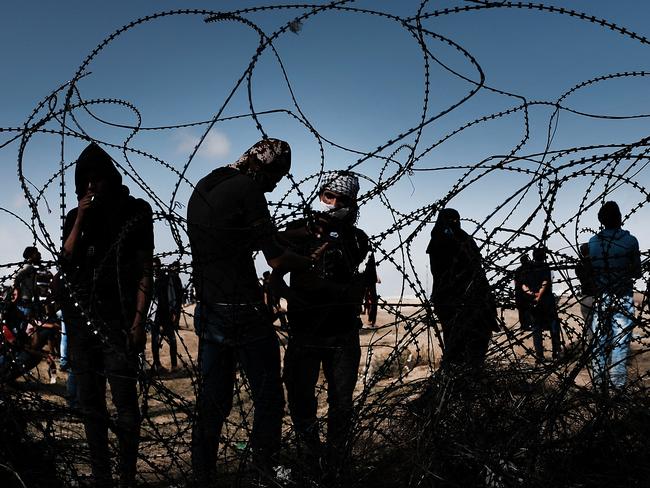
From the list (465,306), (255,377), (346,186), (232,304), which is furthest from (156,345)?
(346,186)

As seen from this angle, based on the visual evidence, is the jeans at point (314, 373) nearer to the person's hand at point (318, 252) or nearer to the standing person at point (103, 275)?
the person's hand at point (318, 252)

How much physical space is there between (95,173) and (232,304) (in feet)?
3.72

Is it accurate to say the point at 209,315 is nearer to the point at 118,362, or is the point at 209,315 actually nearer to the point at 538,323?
the point at 118,362

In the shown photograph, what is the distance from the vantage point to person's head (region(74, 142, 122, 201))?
289cm

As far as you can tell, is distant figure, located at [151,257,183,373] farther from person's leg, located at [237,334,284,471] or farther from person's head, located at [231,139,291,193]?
person's head, located at [231,139,291,193]

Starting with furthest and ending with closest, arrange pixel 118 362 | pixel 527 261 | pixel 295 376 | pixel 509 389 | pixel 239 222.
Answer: pixel 295 376 < pixel 118 362 < pixel 239 222 < pixel 509 389 < pixel 527 261

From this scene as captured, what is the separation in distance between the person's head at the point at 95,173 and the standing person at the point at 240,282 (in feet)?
1.43

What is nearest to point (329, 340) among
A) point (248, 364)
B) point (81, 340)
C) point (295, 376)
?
point (295, 376)

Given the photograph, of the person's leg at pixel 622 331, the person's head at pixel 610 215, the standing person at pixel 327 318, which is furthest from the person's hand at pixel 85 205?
the person's head at pixel 610 215

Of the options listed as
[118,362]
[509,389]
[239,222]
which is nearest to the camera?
[509,389]

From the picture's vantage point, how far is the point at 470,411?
224cm

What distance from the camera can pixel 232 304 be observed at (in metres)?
2.20

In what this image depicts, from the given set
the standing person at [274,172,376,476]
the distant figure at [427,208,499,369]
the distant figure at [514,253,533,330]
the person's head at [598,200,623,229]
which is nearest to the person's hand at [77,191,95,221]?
the standing person at [274,172,376,476]

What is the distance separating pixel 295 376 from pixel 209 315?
0.60 meters
